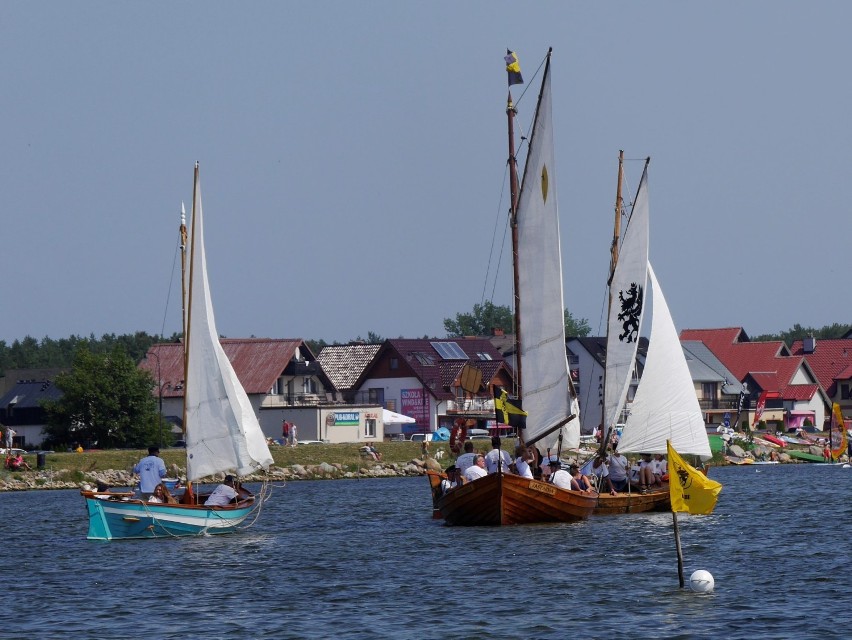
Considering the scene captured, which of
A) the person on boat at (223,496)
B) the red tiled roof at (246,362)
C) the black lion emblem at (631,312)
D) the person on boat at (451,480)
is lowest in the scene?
the person on boat at (223,496)

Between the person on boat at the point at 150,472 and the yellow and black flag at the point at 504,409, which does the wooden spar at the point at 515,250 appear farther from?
the person on boat at the point at 150,472

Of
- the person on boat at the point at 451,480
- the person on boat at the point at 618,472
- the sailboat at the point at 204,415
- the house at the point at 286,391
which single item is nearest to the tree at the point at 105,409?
the house at the point at 286,391

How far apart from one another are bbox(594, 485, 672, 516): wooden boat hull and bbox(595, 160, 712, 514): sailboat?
3 cm

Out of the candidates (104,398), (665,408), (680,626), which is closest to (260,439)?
(665,408)

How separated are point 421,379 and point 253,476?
31.7 metres

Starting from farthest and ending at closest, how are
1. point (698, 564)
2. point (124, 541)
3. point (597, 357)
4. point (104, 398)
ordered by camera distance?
point (597, 357) < point (104, 398) < point (124, 541) < point (698, 564)

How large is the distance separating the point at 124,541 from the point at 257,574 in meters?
9.50

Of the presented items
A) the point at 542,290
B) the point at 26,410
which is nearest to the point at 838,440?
the point at 26,410

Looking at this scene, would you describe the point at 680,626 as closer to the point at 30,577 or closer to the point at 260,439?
the point at 30,577

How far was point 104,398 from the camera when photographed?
8950cm

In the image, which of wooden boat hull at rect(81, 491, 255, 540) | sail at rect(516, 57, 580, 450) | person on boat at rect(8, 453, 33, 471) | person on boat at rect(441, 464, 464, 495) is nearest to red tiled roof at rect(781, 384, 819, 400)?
person on boat at rect(8, 453, 33, 471)

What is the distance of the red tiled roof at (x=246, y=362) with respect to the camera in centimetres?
10544

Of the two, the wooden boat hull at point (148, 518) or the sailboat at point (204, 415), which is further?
the sailboat at point (204, 415)

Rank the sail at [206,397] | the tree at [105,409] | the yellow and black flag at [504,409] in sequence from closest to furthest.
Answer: the yellow and black flag at [504,409] → the sail at [206,397] → the tree at [105,409]
